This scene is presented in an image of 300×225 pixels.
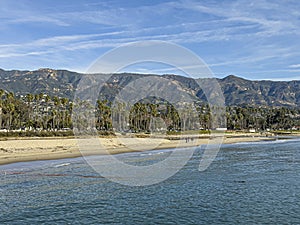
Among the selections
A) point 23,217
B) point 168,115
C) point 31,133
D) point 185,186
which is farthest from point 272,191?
point 168,115

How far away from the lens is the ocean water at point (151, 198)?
20312 mm

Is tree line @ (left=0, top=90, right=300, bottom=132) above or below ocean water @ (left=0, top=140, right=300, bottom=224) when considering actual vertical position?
above

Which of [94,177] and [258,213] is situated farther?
[94,177]

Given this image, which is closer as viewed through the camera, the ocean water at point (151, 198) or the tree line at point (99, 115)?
the ocean water at point (151, 198)

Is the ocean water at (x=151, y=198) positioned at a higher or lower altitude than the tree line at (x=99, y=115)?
lower

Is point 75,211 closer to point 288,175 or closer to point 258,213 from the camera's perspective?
point 258,213

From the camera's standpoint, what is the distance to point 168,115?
156375 millimetres

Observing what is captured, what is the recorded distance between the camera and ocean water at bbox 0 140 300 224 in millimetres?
20312

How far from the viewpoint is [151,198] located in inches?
1012

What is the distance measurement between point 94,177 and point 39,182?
5410mm

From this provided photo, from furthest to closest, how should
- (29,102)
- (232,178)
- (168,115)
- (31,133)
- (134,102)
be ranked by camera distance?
1. (168,115)
2. (134,102)
3. (29,102)
4. (31,133)
5. (232,178)

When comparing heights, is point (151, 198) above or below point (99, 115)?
below

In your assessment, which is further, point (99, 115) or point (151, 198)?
point (99, 115)

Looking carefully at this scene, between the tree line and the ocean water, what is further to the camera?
the tree line
